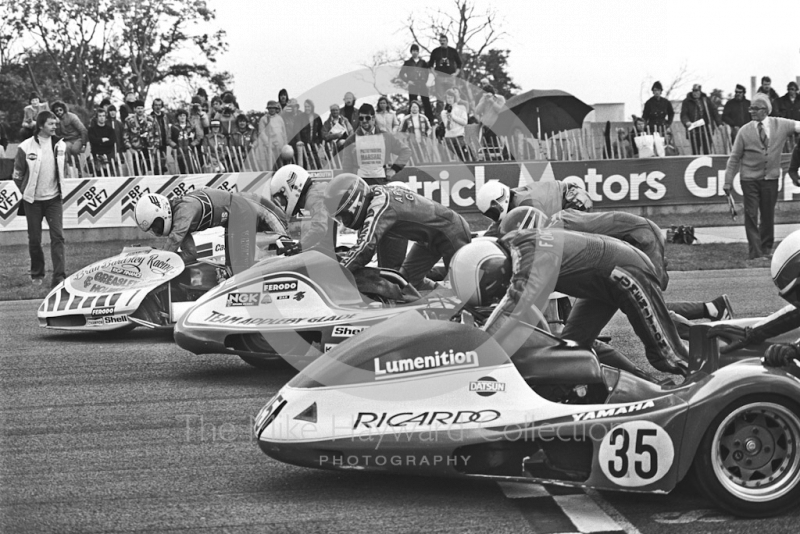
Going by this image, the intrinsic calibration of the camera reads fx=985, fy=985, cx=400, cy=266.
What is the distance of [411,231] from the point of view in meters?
7.95

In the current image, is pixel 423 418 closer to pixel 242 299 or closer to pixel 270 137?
pixel 242 299

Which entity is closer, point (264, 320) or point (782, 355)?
point (782, 355)

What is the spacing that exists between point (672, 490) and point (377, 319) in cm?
290

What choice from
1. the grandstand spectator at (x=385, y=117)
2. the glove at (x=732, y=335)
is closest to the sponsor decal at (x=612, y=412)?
the glove at (x=732, y=335)

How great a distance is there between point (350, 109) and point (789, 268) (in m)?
11.6

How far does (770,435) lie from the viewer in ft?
13.7

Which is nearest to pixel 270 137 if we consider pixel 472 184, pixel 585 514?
pixel 472 184

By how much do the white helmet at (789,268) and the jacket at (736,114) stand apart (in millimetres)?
15291

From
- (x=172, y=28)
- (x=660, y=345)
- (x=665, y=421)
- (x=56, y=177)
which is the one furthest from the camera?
(x=172, y=28)

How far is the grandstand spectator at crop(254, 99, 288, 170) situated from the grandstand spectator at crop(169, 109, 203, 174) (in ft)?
3.44

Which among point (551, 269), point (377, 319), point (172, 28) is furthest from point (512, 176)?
point (172, 28)

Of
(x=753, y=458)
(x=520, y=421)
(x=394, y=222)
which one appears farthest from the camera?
(x=394, y=222)

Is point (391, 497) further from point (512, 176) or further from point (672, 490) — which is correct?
point (512, 176)

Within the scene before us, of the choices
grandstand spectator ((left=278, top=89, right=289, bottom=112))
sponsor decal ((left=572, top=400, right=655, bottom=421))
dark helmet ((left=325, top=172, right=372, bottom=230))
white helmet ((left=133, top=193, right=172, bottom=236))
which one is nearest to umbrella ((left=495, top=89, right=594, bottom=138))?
grandstand spectator ((left=278, top=89, right=289, bottom=112))
